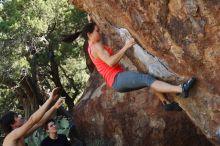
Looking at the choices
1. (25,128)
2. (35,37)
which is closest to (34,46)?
(35,37)

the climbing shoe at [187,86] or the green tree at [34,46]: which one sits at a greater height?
the green tree at [34,46]

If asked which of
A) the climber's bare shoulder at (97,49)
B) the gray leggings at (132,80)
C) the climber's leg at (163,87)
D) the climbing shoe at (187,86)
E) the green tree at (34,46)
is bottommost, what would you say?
the climbing shoe at (187,86)

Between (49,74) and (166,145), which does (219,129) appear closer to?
(166,145)

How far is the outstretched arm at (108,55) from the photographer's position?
6738 mm

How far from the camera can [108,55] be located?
22.6ft

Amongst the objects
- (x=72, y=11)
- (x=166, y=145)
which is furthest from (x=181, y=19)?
(x=72, y=11)

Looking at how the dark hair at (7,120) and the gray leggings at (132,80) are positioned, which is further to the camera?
the gray leggings at (132,80)

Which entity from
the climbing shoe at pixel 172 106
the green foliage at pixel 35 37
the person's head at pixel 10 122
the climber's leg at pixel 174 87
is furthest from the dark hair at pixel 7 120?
the green foliage at pixel 35 37

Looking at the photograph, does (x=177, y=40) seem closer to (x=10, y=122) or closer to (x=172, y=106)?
(x=172, y=106)

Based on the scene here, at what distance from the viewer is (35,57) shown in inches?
760

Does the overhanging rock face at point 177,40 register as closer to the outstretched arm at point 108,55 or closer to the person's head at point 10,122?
the outstretched arm at point 108,55

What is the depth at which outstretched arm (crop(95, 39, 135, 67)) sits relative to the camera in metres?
6.74

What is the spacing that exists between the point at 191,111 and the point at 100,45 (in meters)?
1.95

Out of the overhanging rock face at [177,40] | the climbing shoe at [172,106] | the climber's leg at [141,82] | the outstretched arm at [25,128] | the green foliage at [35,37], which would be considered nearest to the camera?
the outstretched arm at [25,128]
